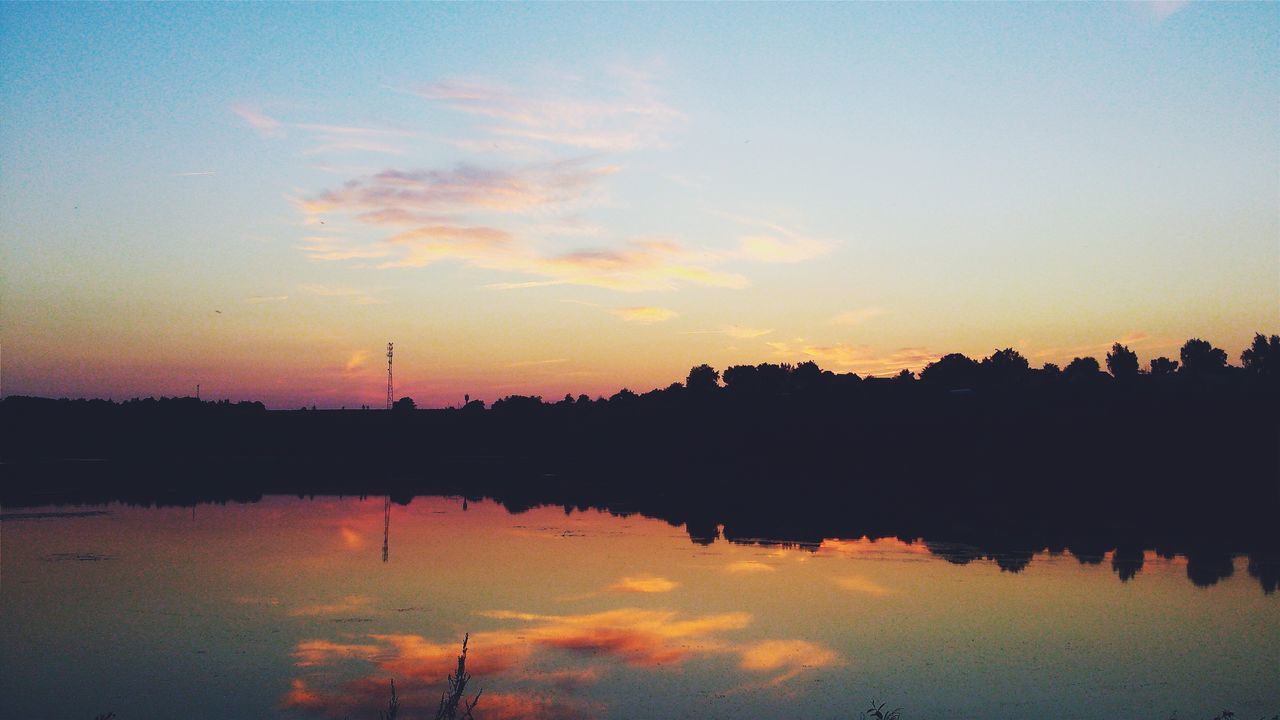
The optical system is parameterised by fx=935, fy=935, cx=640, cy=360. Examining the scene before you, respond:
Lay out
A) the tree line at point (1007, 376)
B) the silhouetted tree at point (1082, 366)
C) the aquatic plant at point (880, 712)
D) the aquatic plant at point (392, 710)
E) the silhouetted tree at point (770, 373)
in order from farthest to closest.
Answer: the silhouetted tree at point (770, 373), the silhouetted tree at point (1082, 366), the tree line at point (1007, 376), the aquatic plant at point (880, 712), the aquatic plant at point (392, 710)

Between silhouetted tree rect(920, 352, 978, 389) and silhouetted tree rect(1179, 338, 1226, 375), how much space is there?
2359 centimetres

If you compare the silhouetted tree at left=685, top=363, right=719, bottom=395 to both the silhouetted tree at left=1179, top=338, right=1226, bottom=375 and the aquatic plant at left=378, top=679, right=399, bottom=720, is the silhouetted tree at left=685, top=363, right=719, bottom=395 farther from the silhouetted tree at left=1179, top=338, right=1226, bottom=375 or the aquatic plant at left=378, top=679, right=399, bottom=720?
the aquatic plant at left=378, top=679, right=399, bottom=720

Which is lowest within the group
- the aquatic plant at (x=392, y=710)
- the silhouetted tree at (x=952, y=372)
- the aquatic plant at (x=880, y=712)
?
the aquatic plant at (x=880, y=712)

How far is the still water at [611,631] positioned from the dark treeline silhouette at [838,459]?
6.80 m

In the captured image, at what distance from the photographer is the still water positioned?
48.3 feet

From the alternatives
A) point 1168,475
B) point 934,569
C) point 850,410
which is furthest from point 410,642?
point 850,410

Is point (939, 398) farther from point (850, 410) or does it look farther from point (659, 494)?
point (659, 494)

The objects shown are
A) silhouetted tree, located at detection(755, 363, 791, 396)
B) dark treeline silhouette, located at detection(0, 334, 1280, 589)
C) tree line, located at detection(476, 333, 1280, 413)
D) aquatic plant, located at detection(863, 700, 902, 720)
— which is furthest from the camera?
silhouetted tree, located at detection(755, 363, 791, 396)

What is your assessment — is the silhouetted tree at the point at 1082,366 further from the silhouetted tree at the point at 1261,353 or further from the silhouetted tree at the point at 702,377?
the silhouetted tree at the point at 702,377

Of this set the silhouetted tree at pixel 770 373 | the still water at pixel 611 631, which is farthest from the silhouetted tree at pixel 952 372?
the still water at pixel 611 631

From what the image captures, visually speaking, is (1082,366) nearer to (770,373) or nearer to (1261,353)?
(1261,353)

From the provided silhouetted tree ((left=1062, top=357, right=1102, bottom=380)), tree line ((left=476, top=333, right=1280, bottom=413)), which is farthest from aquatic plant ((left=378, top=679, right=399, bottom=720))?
silhouetted tree ((left=1062, top=357, right=1102, bottom=380))

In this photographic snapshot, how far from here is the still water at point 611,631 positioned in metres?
14.7

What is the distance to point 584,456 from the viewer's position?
8994cm
